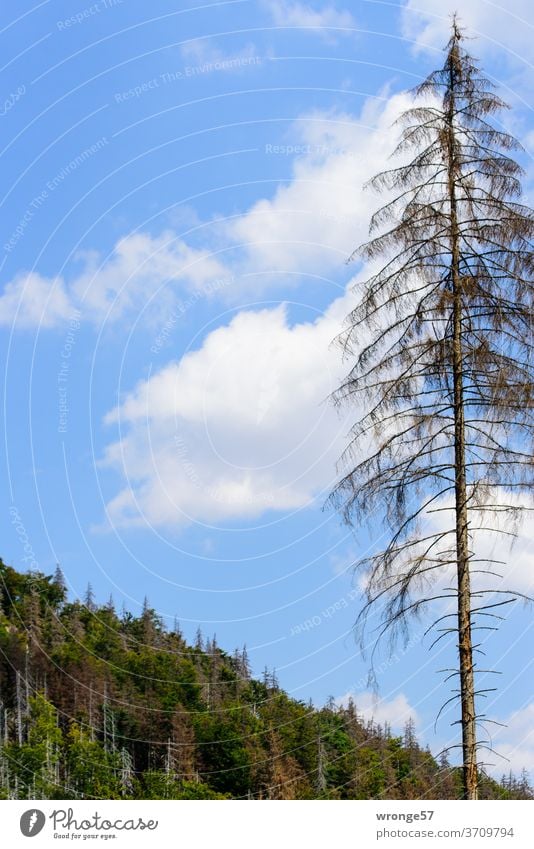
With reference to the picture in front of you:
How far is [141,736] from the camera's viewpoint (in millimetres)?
98312

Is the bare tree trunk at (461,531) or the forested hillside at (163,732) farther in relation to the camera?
the forested hillside at (163,732)

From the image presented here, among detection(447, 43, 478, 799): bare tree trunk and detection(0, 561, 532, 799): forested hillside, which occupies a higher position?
detection(0, 561, 532, 799): forested hillside

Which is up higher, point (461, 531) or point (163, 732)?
point (163, 732)

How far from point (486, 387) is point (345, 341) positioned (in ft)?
8.59

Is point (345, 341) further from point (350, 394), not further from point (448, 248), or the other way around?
point (448, 248)

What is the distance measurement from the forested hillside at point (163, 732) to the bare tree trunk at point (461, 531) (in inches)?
2740

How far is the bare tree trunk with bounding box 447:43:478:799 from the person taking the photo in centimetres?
1531

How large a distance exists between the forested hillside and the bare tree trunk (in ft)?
228

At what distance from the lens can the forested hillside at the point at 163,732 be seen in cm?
8662

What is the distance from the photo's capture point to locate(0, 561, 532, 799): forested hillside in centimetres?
8662

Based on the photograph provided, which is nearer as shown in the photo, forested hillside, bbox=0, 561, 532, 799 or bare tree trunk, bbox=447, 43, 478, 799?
bare tree trunk, bbox=447, 43, 478, 799

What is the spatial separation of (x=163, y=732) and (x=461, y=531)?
90.5m

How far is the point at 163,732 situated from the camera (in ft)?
331
